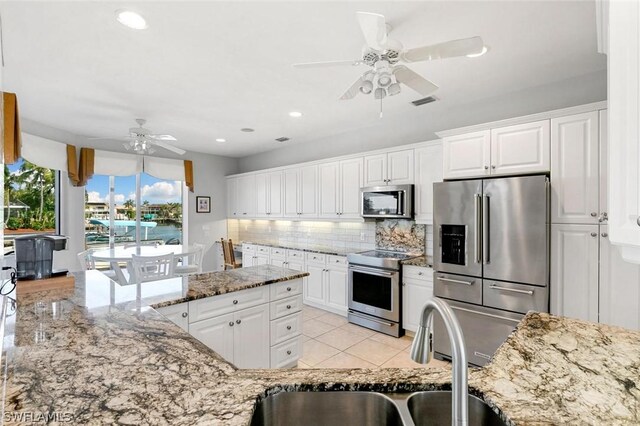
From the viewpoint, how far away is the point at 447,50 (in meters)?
1.77

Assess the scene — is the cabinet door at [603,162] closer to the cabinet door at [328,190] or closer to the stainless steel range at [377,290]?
the stainless steel range at [377,290]

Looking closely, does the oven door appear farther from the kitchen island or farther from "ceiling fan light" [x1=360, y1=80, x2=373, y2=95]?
"ceiling fan light" [x1=360, y1=80, x2=373, y2=95]

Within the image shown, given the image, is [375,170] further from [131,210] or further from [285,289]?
[131,210]

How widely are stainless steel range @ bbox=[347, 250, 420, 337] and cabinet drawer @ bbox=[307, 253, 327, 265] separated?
1.97 ft

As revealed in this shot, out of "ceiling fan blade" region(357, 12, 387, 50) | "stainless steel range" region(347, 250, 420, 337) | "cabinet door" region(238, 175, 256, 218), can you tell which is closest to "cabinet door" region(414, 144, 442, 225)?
"stainless steel range" region(347, 250, 420, 337)

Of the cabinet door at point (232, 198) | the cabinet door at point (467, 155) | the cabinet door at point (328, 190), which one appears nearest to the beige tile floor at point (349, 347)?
the cabinet door at point (328, 190)

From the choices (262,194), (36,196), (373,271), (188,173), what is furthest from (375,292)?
(36,196)

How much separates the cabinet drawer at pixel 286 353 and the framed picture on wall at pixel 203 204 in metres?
4.45

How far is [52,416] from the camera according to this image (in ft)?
Answer: 2.57

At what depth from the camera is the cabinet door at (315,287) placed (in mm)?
4602

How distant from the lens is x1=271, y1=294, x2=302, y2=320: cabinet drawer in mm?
2578

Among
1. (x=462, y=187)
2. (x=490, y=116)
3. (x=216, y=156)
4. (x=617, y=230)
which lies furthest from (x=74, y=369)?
(x=216, y=156)

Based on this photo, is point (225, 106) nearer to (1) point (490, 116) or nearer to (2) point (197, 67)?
(2) point (197, 67)

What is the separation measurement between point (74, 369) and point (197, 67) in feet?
8.09
